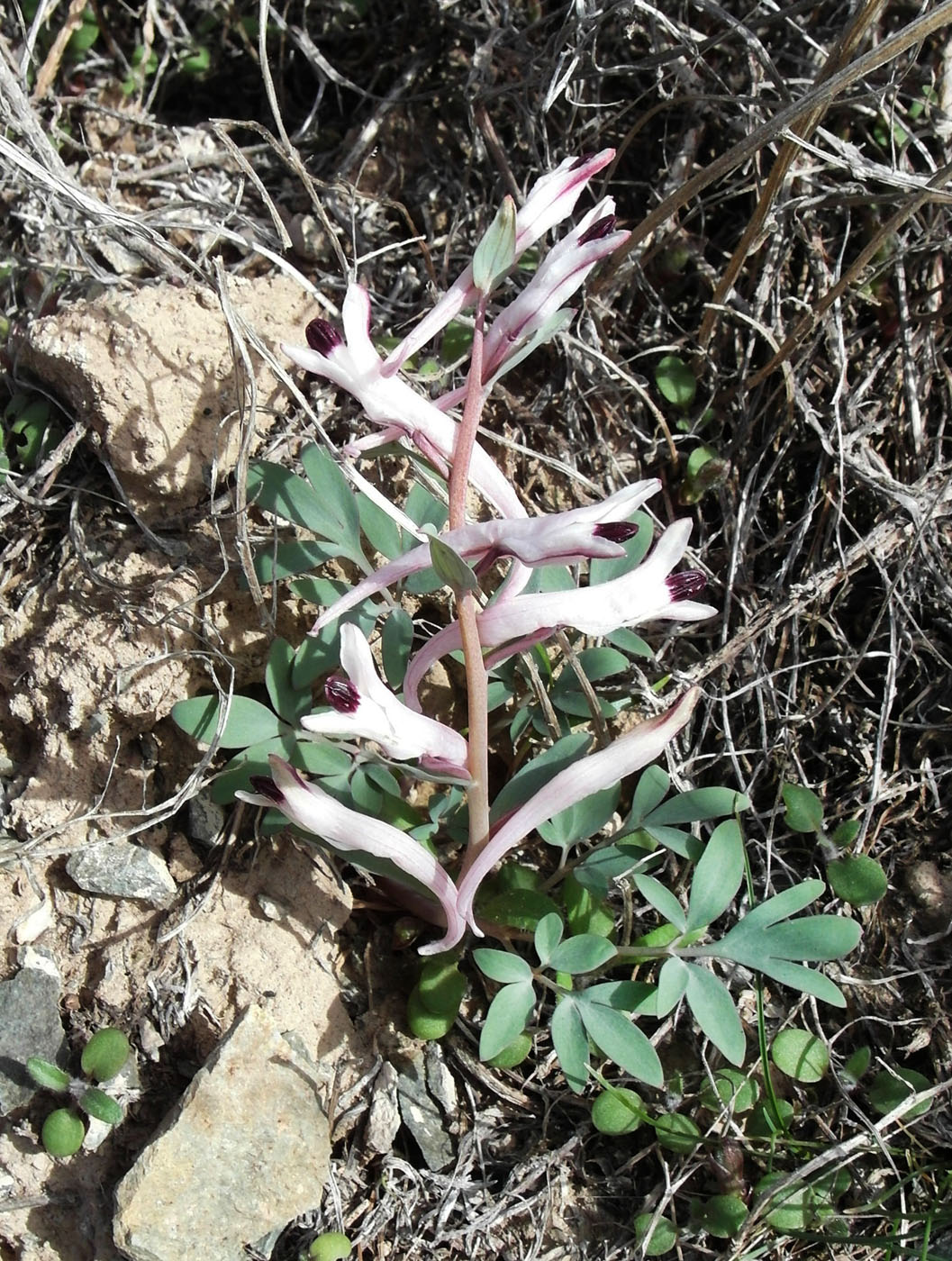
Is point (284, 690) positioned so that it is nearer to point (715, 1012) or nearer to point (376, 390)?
point (376, 390)

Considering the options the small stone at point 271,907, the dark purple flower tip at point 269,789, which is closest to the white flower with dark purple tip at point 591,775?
the dark purple flower tip at point 269,789

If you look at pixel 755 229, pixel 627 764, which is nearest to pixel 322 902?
pixel 627 764

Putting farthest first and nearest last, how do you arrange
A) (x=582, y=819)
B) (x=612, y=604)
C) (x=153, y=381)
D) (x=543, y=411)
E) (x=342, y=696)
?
(x=543, y=411)
(x=153, y=381)
(x=582, y=819)
(x=612, y=604)
(x=342, y=696)

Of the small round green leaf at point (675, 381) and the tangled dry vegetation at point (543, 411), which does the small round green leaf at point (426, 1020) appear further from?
the small round green leaf at point (675, 381)

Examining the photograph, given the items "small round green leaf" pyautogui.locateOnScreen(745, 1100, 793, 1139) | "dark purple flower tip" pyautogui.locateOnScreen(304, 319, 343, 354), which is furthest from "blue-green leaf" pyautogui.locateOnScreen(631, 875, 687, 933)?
"dark purple flower tip" pyautogui.locateOnScreen(304, 319, 343, 354)

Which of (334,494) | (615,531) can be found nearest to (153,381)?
(334,494)

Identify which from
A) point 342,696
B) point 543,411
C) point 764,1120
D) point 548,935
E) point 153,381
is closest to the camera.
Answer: point 342,696

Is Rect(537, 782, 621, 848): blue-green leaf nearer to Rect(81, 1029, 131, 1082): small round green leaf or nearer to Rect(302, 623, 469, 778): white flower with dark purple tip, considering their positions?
Rect(302, 623, 469, 778): white flower with dark purple tip
